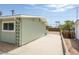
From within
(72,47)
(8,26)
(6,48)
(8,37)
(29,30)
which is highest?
(8,26)

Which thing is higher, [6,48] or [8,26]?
[8,26]

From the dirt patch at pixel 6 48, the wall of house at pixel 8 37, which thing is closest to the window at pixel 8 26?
the wall of house at pixel 8 37

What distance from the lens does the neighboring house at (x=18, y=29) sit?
1080cm

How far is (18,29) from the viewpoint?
10883 mm

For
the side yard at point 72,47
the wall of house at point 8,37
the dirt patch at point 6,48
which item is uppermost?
the wall of house at point 8,37

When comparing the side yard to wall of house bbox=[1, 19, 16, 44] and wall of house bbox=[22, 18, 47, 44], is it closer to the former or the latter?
wall of house bbox=[22, 18, 47, 44]

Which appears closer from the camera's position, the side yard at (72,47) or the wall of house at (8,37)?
the side yard at (72,47)

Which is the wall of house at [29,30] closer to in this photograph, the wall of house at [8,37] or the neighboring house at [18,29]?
the neighboring house at [18,29]

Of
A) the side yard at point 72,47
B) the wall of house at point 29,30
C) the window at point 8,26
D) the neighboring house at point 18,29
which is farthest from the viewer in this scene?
the window at point 8,26

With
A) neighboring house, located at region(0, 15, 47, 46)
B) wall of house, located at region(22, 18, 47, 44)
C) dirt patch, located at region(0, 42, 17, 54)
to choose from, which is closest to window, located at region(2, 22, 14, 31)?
neighboring house, located at region(0, 15, 47, 46)

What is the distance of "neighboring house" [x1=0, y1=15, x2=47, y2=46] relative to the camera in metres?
10.8

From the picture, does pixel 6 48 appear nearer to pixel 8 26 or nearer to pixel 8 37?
pixel 8 37

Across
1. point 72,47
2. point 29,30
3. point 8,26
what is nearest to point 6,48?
point 8,26
